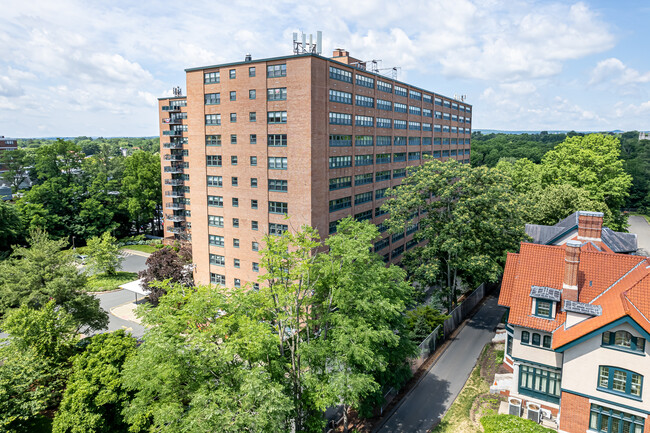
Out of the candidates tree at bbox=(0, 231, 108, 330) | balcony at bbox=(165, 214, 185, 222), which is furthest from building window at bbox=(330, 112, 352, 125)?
balcony at bbox=(165, 214, 185, 222)

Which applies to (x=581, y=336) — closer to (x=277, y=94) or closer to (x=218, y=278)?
(x=277, y=94)

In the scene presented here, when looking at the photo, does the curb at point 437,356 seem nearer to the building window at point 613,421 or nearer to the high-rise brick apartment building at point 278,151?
the building window at point 613,421

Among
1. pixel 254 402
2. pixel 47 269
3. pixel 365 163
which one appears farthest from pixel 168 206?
pixel 254 402

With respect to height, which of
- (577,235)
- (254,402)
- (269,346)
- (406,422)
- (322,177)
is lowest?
(406,422)

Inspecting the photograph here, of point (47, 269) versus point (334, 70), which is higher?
point (334, 70)

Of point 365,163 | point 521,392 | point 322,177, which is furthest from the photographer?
point 365,163

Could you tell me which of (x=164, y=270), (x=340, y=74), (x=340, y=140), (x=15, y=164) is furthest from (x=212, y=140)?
(x=15, y=164)

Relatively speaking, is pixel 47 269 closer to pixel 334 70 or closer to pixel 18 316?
pixel 18 316
